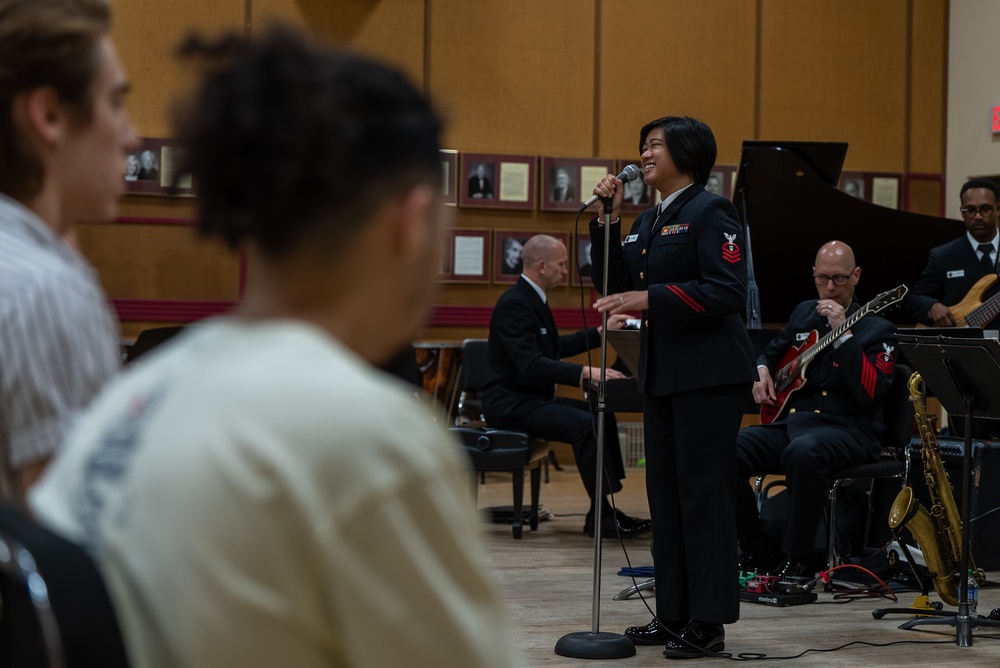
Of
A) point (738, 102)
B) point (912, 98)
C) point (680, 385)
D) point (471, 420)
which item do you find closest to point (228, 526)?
point (680, 385)

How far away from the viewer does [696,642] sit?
152 inches

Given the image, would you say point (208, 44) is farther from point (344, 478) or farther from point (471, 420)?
point (471, 420)

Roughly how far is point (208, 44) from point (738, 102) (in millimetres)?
8882

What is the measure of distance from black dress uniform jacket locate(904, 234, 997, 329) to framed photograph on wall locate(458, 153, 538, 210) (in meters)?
3.21

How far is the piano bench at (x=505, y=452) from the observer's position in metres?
5.96

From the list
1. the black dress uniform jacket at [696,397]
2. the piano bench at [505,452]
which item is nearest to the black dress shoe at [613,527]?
the piano bench at [505,452]

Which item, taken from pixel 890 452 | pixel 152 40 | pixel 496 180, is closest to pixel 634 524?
pixel 890 452

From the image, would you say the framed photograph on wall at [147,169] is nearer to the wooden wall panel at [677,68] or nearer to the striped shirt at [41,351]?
the wooden wall panel at [677,68]

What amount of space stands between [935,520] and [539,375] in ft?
6.74

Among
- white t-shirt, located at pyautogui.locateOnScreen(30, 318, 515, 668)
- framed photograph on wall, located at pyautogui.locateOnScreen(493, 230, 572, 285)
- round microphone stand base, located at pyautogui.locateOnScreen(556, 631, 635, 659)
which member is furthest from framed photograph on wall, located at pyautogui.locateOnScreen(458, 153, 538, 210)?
white t-shirt, located at pyautogui.locateOnScreen(30, 318, 515, 668)

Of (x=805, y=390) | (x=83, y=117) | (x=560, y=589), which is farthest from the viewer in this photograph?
(x=805, y=390)

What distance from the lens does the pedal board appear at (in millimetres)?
4754

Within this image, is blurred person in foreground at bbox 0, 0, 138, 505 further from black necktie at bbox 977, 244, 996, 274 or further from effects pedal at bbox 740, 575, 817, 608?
black necktie at bbox 977, 244, 996, 274

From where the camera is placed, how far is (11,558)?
933mm
